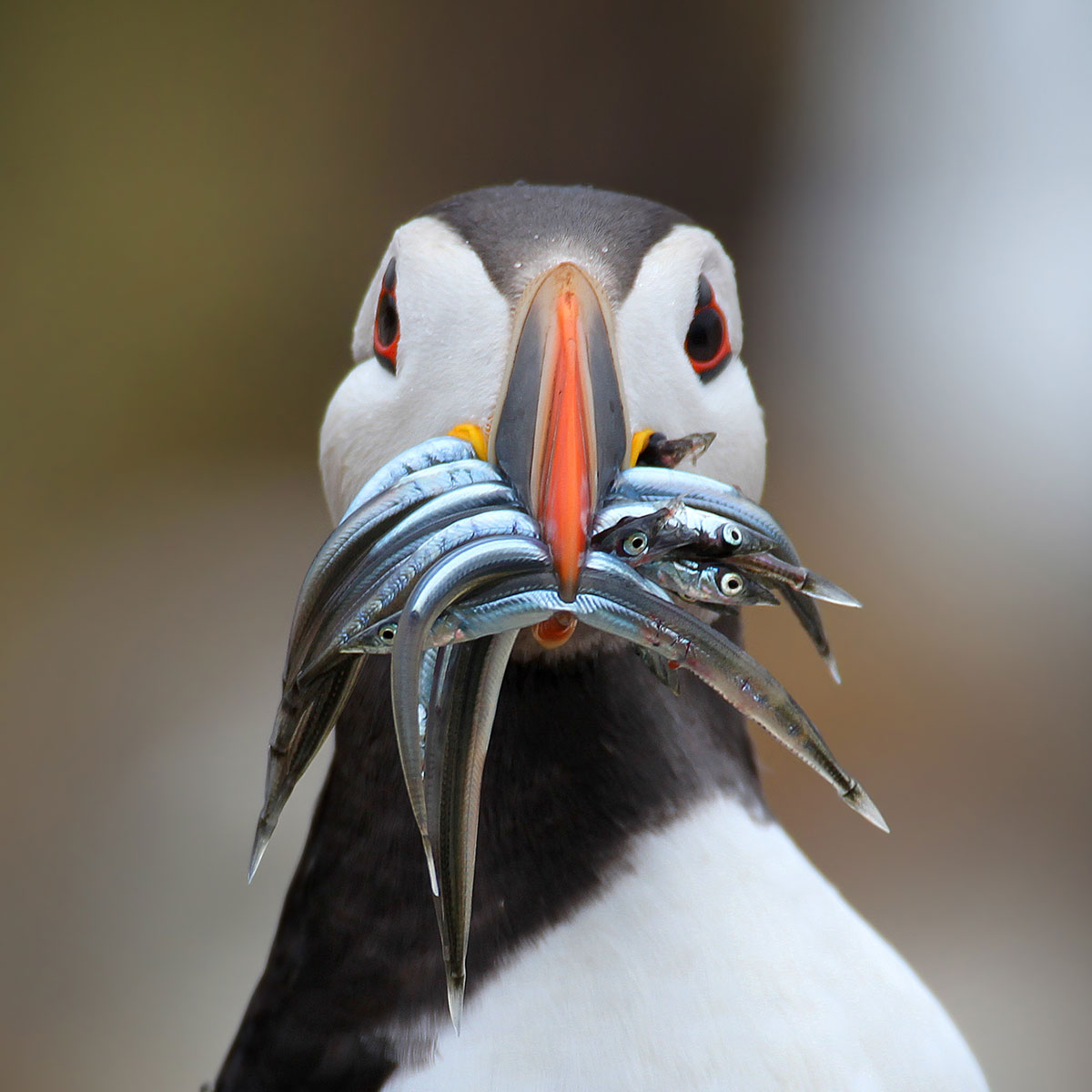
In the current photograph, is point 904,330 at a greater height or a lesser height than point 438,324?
lesser

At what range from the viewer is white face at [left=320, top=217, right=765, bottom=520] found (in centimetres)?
118

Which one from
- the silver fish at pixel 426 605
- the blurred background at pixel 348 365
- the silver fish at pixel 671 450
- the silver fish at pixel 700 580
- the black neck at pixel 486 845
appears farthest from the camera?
the blurred background at pixel 348 365

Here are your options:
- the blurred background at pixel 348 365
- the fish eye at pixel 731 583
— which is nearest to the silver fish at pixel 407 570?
the fish eye at pixel 731 583

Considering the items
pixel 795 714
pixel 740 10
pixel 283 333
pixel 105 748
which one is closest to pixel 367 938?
pixel 795 714

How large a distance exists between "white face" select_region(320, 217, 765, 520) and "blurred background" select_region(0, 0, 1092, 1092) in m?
3.19

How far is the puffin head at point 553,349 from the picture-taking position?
101 cm

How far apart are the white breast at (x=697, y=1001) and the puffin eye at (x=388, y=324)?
58 centimetres

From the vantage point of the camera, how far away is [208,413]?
561 cm

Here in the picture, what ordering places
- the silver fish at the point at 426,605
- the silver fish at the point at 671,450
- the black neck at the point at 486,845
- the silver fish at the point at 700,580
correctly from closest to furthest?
the silver fish at the point at 426,605, the silver fish at the point at 700,580, the silver fish at the point at 671,450, the black neck at the point at 486,845

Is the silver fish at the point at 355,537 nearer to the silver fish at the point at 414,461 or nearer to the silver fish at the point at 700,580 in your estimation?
the silver fish at the point at 414,461

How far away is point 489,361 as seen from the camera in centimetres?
117

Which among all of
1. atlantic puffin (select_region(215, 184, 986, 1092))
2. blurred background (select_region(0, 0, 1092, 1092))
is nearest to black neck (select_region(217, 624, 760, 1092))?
atlantic puffin (select_region(215, 184, 986, 1092))

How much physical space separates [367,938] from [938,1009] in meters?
0.65

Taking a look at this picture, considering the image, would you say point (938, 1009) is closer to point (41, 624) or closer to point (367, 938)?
point (367, 938)
